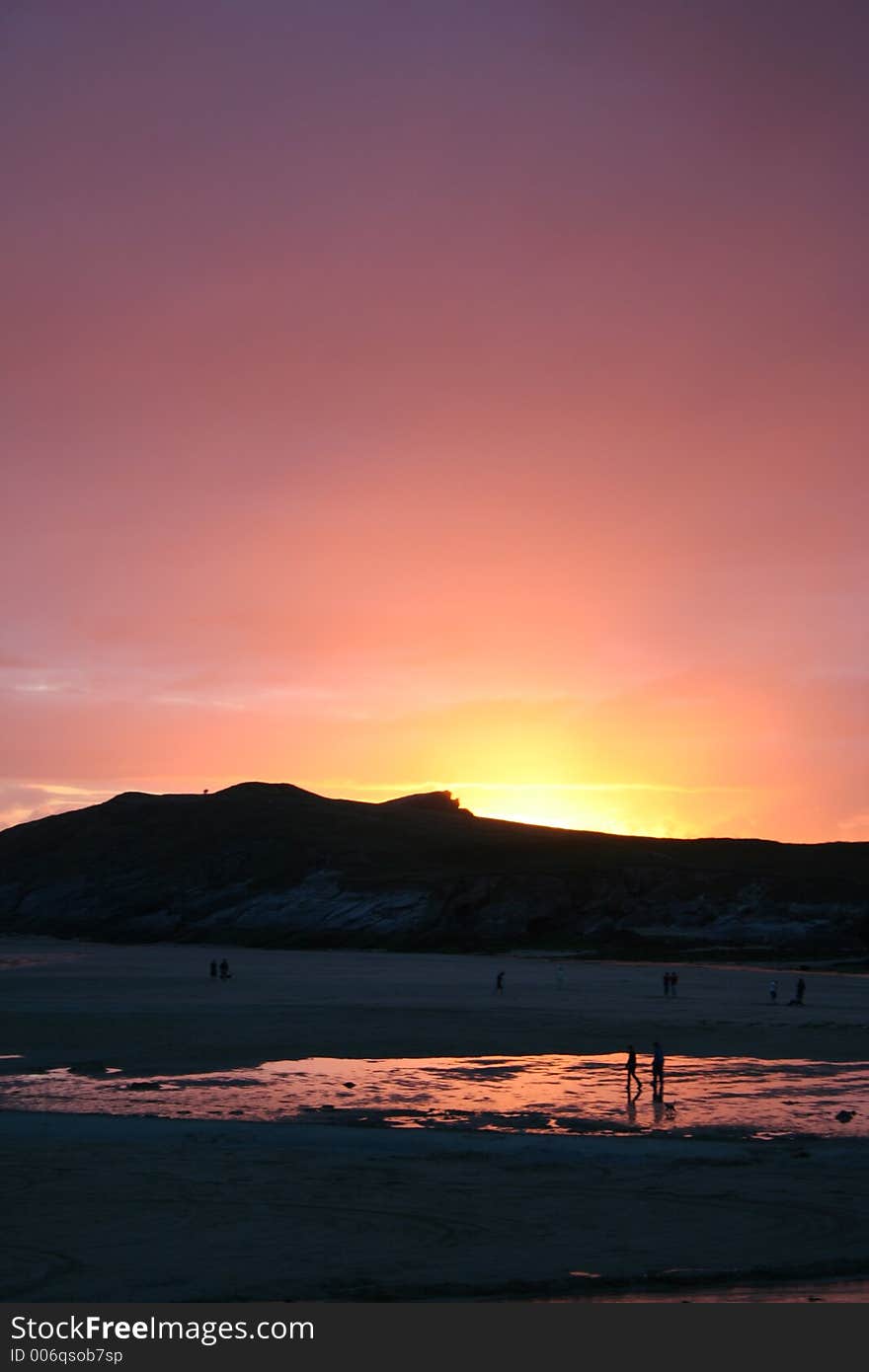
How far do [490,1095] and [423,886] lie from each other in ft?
315

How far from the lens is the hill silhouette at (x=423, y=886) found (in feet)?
351

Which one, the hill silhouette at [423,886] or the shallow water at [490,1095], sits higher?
Result: the hill silhouette at [423,886]

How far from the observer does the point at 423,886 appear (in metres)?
123

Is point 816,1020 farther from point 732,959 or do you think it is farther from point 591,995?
point 732,959

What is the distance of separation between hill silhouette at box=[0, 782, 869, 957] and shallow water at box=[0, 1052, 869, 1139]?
6069 centimetres

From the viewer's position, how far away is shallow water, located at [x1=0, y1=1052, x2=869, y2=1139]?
24922mm

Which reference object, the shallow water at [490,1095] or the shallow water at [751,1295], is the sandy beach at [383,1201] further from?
the shallow water at [490,1095]

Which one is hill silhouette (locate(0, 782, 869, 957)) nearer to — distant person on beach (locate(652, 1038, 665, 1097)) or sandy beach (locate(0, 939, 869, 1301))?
distant person on beach (locate(652, 1038, 665, 1097))

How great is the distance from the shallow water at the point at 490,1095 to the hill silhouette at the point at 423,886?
60.7 meters

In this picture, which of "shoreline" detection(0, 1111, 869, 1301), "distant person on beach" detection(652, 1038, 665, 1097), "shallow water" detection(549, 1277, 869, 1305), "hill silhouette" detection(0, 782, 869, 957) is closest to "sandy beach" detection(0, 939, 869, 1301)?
"shoreline" detection(0, 1111, 869, 1301)

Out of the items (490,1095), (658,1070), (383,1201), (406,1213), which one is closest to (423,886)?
(658,1070)

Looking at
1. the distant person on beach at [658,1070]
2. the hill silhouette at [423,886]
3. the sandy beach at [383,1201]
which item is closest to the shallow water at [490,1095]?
the distant person on beach at [658,1070]

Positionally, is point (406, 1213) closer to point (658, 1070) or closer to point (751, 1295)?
point (751, 1295)

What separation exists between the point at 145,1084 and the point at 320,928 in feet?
313
